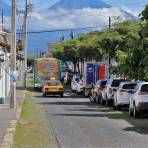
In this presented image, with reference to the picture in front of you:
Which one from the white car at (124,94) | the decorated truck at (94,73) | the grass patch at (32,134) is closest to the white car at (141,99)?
the grass patch at (32,134)

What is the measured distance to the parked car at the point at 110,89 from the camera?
39.6m

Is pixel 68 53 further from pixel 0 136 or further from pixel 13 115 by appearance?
pixel 0 136

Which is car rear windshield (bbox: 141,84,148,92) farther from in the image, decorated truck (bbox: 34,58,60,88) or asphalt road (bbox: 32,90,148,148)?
decorated truck (bbox: 34,58,60,88)

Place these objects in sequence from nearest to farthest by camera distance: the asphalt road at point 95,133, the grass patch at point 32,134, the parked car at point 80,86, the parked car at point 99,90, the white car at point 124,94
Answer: the asphalt road at point 95,133 → the grass patch at point 32,134 → the white car at point 124,94 → the parked car at point 99,90 → the parked car at point 80,86

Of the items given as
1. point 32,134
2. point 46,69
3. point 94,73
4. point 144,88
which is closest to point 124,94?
point 144,88

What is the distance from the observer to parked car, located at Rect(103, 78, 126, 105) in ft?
130

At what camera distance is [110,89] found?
130ft

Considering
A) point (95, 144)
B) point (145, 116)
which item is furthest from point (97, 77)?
point (95, 144)

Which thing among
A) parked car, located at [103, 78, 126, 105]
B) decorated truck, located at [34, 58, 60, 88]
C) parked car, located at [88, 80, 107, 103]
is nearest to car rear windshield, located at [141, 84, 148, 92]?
parked car, located at [103, 78, 126, 105]

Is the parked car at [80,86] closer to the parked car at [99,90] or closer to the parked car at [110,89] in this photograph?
the parked car at [99,90]

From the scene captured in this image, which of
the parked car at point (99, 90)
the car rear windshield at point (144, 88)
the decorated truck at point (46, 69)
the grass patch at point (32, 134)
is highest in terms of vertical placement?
the decorated truck at point (46, 69)

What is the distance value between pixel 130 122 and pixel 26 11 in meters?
52.2

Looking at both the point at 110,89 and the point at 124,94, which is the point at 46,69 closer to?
the point at 110,89

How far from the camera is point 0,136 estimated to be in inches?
743
